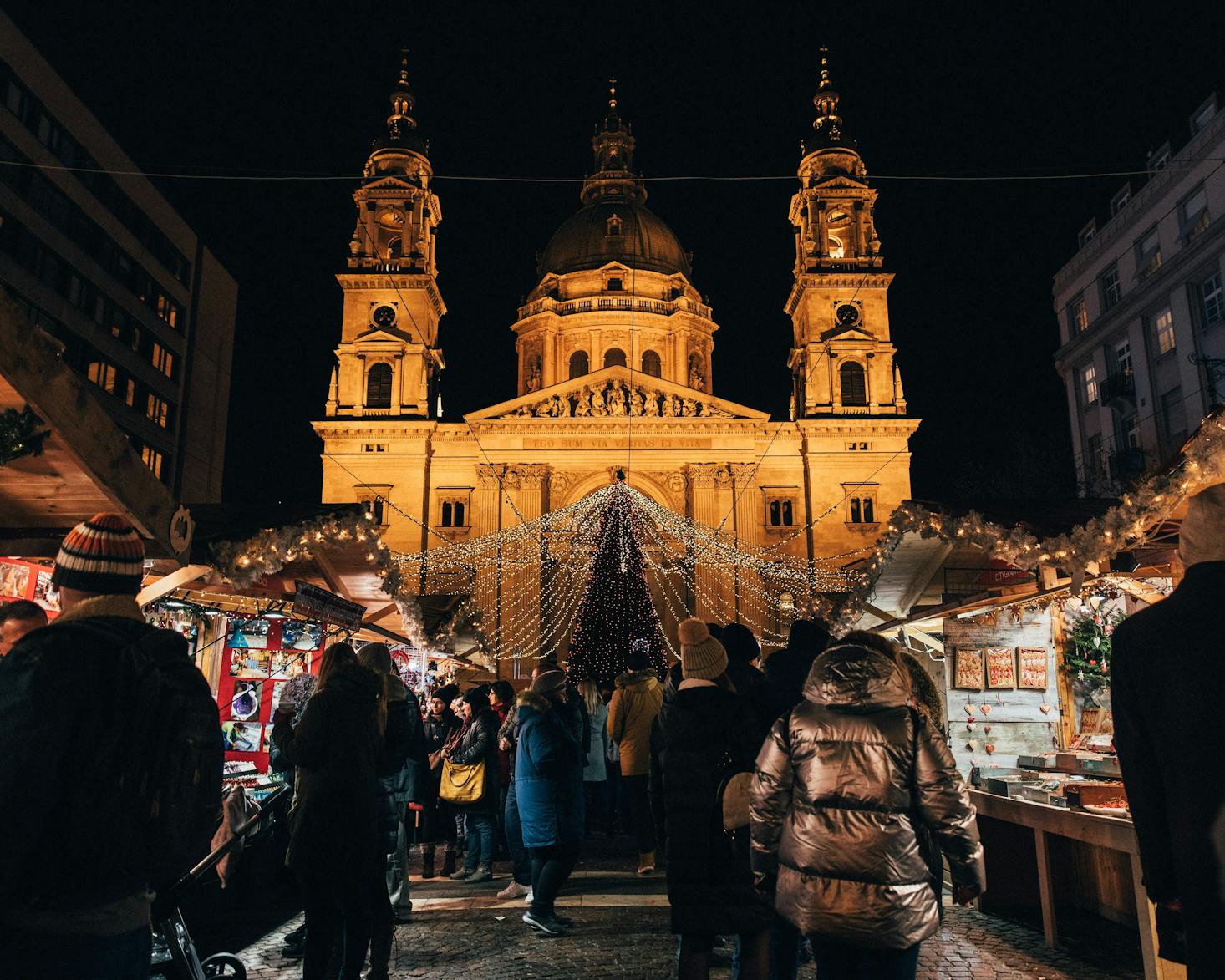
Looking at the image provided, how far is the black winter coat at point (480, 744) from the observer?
8719 mm

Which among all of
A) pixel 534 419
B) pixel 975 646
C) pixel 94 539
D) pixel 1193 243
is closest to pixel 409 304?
pixel 534 419

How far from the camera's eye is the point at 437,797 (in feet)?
33.2

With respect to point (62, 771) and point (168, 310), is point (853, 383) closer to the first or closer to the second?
point (168, 310)

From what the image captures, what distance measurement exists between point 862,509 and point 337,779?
111 ft

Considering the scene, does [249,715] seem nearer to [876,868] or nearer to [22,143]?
[876,868]

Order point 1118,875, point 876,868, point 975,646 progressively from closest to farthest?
point 876,868 → point 1118,875 → point 975,646

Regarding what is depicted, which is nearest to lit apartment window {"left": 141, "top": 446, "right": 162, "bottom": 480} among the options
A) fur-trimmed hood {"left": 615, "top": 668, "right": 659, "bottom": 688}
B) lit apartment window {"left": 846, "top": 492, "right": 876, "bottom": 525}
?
lit apartment window {"left": 846, "top": 492, "right": 876, "bottom": 525}

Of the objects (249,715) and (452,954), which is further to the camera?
(249,715)

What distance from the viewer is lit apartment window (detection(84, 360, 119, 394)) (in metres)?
35.0

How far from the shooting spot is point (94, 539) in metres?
2.72

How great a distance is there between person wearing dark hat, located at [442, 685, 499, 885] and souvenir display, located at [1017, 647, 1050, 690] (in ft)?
15.8

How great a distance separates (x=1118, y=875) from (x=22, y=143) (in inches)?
1366

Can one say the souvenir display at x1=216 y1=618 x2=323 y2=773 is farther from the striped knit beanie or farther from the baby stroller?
the striped knit beanie

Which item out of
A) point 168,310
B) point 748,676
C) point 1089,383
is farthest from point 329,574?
point 168,310
